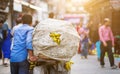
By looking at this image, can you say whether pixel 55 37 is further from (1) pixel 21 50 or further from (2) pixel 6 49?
(2) pixel 6 49

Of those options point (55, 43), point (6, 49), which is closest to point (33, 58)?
point (55, 43)

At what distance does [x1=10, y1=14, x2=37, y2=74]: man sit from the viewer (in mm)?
9781

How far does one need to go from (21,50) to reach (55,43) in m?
0.69

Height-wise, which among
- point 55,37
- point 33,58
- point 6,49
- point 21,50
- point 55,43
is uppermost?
point 55,37

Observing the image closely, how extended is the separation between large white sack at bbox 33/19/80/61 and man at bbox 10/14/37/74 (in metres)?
0.11

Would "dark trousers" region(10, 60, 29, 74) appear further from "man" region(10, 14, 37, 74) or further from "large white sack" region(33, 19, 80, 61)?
"large white sack" region(33, 19, 80, 61)

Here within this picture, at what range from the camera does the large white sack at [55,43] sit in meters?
9.65

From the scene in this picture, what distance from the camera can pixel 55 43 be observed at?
9.64m

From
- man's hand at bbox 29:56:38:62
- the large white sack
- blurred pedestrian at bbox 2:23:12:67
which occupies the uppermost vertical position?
the large white sack

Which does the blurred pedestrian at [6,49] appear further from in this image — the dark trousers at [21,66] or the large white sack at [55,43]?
the large white sack at [55,43]

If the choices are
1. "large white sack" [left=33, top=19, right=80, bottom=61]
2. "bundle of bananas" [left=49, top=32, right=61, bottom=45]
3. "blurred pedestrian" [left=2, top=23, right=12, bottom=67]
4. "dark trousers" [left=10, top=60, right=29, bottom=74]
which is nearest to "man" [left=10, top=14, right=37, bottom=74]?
"dark trousers" [left=10, top=60, right=29, bottom=74]

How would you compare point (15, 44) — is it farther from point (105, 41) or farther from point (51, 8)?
point (51, 8)

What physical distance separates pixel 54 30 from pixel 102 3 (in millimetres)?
25268

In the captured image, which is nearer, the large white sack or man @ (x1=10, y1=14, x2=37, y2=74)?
the large white sack
